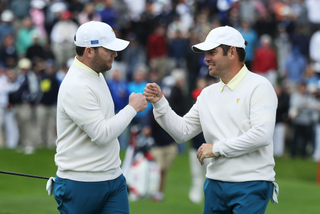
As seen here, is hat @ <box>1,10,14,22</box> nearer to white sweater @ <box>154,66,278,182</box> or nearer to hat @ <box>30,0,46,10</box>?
hat @ <box>30,0,46,10</box>

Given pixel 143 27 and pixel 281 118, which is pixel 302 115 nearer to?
pixel 281 118

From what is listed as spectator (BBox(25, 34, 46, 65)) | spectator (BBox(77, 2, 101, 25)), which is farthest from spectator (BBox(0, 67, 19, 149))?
spectator (BBox(77, 2, 101, 25))

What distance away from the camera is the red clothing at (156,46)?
19002 mm

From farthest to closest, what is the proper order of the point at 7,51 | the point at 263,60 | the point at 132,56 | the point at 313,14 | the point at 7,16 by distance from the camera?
the point at 313,14 → the point at 132,56 → the point at 7,16 → the point at 263,60 → the point at 7,51

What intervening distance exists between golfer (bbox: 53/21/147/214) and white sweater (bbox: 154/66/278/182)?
741 millimetres

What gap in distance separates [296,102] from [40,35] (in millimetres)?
9300

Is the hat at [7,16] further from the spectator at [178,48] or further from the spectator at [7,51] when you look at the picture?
the spectator at [178,48]

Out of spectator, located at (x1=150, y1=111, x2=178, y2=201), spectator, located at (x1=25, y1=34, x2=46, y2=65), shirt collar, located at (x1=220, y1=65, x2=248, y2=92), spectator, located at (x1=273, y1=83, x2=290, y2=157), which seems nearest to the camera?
shirt collar, located at (x1=220, y1=65, x2=248, y2=92)

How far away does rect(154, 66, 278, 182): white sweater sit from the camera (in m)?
4.44

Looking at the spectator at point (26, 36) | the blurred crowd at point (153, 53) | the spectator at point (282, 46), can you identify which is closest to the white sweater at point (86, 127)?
the blurred crowd at point (153, 53)

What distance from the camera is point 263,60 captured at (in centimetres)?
1856

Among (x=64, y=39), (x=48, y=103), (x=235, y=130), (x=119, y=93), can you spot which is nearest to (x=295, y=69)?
(x=119, y=93)

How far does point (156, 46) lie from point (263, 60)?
12.8ft

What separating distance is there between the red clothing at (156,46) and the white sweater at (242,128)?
14.4 meters
